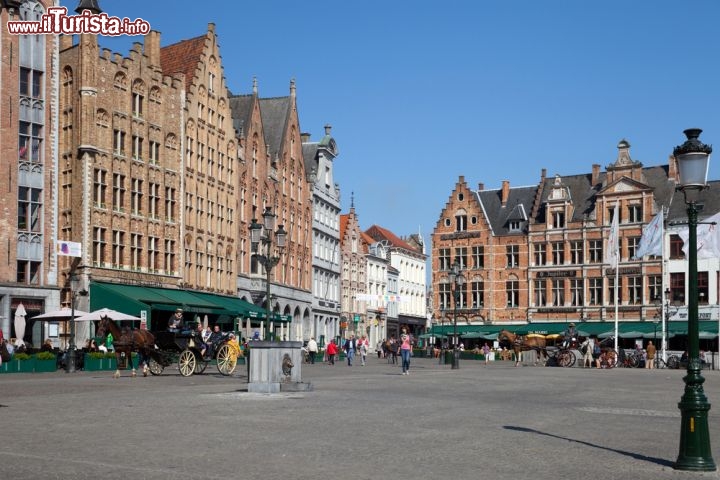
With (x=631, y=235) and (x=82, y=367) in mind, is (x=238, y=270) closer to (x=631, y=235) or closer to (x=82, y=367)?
(x=82, y=367)

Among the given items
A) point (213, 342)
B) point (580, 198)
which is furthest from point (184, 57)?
point (580, 198)

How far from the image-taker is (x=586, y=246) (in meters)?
80.8

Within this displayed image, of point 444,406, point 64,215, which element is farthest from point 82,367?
point 444,406

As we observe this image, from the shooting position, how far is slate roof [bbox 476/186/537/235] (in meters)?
85.5

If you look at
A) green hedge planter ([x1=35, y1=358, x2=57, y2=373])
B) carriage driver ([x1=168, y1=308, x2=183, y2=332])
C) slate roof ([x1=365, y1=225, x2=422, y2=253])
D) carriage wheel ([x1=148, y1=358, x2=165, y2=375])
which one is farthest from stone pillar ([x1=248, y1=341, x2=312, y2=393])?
slate roof ([x1=365, y1=225, x2=422, y2=253])

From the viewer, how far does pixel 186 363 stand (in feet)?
100

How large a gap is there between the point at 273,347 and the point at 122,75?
32.2 metres

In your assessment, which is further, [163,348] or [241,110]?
[241,110]

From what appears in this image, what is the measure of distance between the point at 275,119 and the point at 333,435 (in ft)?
200

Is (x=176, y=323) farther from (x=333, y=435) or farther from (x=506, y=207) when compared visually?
(x=506, y=207)

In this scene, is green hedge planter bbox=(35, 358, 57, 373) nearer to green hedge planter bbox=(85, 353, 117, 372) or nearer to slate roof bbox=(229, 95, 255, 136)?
green hedge planter bbox=(85, 353, 117, 372)

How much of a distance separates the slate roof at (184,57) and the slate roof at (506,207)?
3614 cm

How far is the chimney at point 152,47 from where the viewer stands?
53.7 meters

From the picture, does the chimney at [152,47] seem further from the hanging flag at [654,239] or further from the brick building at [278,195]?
the hanging flag at [654,239]
